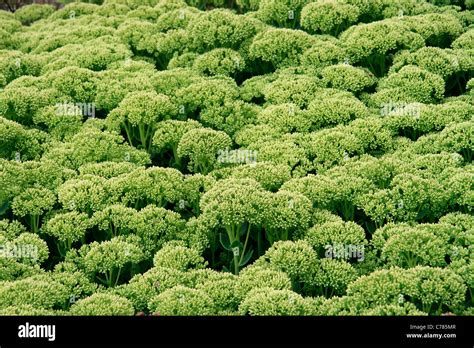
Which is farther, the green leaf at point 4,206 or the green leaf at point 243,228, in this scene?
the green leaf at point 4,206

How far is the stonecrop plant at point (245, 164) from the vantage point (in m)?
8.35

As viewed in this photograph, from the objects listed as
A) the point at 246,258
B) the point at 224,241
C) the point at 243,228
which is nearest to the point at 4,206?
the point at 224,241

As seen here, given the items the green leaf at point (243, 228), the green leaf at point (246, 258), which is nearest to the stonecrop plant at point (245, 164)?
the green leaf at point (246, 258)

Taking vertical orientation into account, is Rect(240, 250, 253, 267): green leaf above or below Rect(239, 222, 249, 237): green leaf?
below

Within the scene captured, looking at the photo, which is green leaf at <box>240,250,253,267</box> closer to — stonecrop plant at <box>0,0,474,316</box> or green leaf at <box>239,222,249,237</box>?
stonecrop plant at <box>0,0,474,316</box>

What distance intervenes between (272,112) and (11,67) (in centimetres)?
577

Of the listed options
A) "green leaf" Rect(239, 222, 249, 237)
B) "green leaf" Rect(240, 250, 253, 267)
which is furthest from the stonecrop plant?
"green leaf" Rect(239, 222, 249, 237)

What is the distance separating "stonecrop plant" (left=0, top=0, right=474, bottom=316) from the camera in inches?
329

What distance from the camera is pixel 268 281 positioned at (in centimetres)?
821

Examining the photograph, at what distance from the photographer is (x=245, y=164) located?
10805mm

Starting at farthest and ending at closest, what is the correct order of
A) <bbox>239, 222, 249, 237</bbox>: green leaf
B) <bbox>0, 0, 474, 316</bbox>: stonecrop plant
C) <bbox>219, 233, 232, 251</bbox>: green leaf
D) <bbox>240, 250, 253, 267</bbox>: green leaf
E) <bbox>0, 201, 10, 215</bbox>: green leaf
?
<bbox>0, 201, 10, 215</bbox>: green leaf, <bbox>239, 222, 249, 237</bbox>: green leaf, <bbox>219, 233, 232, 251</bbox>: green leaf, <bbox>240, 250, 253, 267</bbox>: green leaf, <bbox>0, 0, 474, 316</bbox>: stonecrop plant

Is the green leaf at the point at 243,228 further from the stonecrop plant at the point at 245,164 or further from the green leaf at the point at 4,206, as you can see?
the green leaf at the point at 4,206

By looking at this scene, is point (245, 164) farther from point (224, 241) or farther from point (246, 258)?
point (246, 258)
